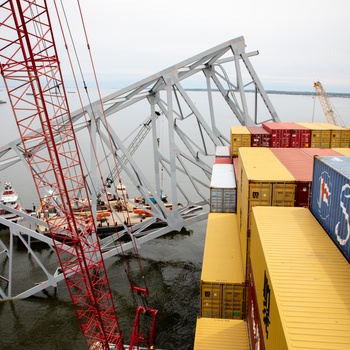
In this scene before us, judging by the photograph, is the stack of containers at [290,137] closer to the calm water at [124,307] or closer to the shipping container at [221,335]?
the calm water at [124,307]

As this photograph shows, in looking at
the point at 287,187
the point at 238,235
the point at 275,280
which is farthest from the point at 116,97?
the point at 275,280

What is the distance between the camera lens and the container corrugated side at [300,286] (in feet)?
19.9

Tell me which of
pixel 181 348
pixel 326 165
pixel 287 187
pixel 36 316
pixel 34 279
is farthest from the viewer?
pixel 34 279

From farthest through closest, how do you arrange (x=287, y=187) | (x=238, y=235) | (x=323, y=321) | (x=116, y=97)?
(x=116, y=97) < (x=238, y=235) < (x=287, y=187) < (x=323, y=321)

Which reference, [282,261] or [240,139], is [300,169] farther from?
[240,139]

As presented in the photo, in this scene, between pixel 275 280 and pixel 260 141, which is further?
pixel 260 141

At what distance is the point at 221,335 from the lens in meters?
12.3

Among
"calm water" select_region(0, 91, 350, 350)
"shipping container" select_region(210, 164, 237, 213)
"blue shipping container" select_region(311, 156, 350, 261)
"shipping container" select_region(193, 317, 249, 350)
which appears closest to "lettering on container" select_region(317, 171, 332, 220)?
"blue shipping container" select_region(311, 156, 350, 261)

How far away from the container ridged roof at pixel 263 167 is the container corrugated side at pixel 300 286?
110 inches

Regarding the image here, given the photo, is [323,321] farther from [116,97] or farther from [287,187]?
[116,97]

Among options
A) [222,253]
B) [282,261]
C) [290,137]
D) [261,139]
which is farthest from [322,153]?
[282,261]

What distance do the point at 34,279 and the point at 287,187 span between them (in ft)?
76.0

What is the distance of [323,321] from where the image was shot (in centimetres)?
A: 635

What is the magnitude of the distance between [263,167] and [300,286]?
8672 millimetres
